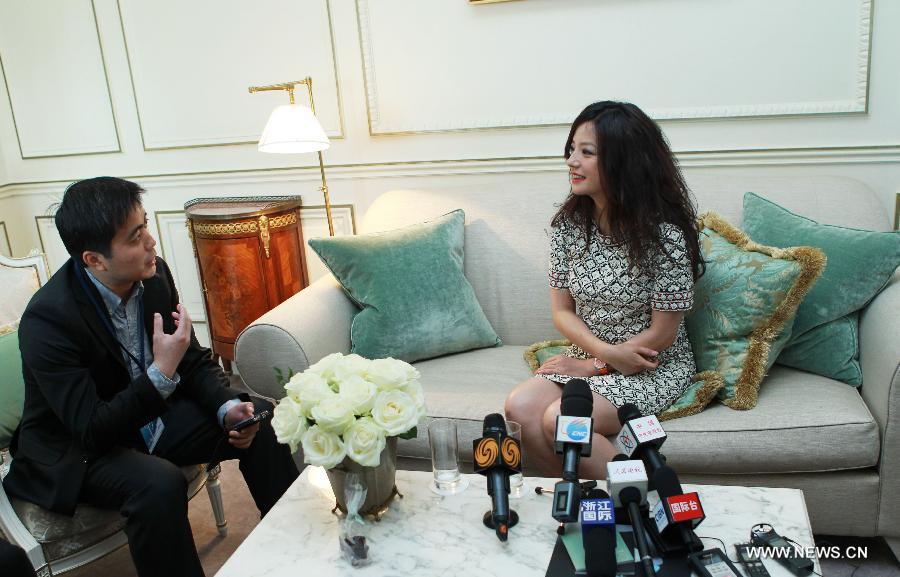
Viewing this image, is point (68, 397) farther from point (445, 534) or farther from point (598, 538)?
point (598, 538)

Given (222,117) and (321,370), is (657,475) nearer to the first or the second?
(321,370)

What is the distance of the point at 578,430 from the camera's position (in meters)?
1.26

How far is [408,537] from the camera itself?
138 centimetres

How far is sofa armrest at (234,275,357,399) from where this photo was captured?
206 centimetres

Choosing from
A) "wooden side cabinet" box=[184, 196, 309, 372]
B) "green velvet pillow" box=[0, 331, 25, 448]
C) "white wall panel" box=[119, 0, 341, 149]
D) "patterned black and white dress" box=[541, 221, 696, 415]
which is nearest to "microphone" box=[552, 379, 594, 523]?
"patterned black and white dress" box=[541, 221, 696, 415]

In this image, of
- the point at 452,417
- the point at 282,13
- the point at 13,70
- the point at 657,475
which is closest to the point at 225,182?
the point at 282,13

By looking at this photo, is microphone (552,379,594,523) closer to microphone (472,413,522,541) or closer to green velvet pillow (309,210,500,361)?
microphone (472,413,522,541)

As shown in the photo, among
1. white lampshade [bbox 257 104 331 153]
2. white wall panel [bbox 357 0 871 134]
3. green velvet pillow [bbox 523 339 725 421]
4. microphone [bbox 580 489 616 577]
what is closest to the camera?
microphone [bbox 580 489 616 577]

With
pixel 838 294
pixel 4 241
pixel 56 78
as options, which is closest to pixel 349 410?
pixel 838 294

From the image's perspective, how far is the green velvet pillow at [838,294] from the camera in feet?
6.38

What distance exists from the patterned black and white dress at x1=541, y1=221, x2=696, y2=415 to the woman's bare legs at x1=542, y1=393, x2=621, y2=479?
0.04 meters

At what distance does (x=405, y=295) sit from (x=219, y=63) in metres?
1.63

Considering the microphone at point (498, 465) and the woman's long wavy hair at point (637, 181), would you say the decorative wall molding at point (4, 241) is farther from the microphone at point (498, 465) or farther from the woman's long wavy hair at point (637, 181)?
the microphone at point (498, 465)

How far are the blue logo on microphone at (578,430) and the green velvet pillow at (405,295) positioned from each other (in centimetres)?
106
